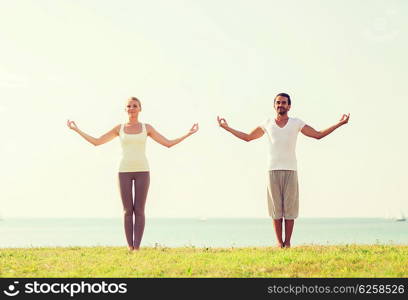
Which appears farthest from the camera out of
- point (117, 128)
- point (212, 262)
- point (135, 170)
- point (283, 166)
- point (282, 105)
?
point (117, 128)

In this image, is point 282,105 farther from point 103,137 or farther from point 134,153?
point 103,137

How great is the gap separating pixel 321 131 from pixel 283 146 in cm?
85

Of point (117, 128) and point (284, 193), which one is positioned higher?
point (117, 128)

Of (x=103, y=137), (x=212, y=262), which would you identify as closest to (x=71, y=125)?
(x=103, y=137)

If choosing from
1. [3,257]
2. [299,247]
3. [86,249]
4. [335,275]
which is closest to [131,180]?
[86,249]

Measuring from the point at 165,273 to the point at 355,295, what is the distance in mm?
2989

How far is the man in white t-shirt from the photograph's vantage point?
497 inches

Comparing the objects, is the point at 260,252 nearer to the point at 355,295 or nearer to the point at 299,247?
→ the point at 299,247

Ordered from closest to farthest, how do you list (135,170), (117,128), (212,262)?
(212,262)
(135,170)
(117,128)

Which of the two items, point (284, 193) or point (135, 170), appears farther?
point (284, 193)

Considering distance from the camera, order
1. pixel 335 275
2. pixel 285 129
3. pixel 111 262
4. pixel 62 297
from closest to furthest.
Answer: pixel 62 297 → pixel 335 275 → pixel 111 262 → pixel 285 129

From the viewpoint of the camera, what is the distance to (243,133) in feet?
42.6

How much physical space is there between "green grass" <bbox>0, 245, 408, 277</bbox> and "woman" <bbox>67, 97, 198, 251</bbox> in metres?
0.51

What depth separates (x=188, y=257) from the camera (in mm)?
11469
